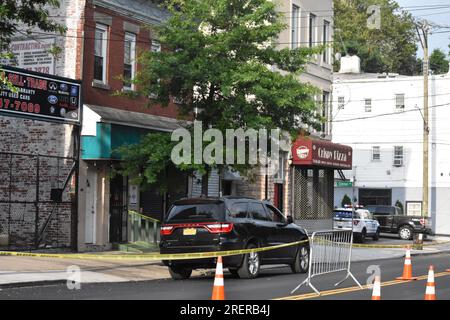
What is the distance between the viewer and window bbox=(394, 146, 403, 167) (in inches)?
2076

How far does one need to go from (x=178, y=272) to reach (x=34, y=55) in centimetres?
950

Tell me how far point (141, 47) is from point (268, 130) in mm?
6659

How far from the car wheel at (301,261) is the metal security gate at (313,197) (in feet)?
48.7

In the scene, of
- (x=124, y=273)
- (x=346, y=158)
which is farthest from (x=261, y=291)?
(x=346, y=158)

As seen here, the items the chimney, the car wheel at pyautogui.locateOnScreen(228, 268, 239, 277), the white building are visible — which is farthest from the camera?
the chimney

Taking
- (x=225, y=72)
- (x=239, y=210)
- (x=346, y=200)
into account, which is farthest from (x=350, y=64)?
(x=239, y=210)

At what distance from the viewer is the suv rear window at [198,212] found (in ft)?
57.7

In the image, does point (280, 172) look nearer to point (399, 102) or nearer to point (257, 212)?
point (257, 212)

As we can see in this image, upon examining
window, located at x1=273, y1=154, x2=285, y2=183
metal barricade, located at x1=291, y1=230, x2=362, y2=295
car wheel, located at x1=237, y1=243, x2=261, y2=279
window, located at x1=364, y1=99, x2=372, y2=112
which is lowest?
car wheel, located at x1=237, y1=243, x2=261, y2=279

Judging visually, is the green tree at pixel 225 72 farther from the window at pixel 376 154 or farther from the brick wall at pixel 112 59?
the window at pixel 376 154

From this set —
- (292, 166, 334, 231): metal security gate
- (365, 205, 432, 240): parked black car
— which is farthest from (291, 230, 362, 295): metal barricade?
(365, 205, 432, 240): parked black car

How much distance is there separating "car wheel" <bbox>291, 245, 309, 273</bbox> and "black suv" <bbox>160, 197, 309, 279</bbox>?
112 centimetres

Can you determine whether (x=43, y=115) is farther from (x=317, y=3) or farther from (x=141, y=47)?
(x=317, y=3)

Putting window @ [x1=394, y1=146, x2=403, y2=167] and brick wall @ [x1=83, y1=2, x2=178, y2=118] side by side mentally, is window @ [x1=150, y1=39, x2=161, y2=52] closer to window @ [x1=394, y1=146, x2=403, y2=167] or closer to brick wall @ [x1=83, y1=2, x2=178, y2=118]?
brick wall @ [x1=83, y1=2, x2=178, y2=118]
